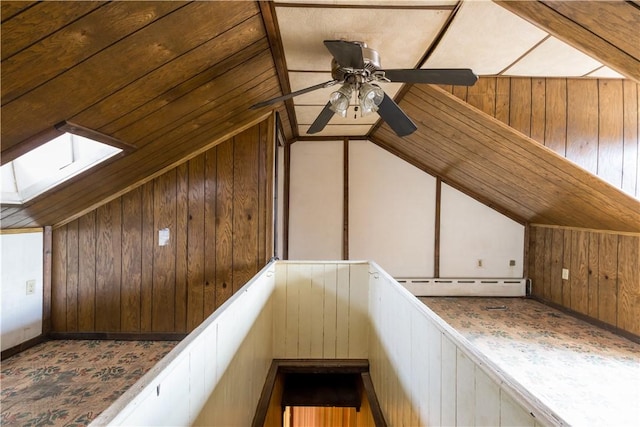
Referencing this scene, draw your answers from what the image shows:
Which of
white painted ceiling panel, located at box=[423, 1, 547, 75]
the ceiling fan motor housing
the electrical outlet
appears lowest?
the electrical outlet

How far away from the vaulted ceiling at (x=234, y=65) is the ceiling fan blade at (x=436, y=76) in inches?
12.2

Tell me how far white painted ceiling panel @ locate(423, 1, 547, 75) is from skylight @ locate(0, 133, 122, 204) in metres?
2.49

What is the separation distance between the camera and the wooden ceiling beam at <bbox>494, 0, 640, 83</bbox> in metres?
1.25

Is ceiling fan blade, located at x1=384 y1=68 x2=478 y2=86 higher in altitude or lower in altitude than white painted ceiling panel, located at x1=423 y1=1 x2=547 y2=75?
lower

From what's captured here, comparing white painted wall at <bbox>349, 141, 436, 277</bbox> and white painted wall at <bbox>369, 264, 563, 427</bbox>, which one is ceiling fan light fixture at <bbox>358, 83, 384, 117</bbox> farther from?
white painted wall at <bbox>349, 141, 436, 277</bbox>

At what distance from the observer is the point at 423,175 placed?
4684mm

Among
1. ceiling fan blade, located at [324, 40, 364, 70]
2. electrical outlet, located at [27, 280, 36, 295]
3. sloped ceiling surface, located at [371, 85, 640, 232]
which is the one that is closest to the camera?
ceiling fan blade, located at [324, 40, 364, 70]

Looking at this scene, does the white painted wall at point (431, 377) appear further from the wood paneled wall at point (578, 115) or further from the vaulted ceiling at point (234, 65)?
the wood paneled wall at point (578, 115)

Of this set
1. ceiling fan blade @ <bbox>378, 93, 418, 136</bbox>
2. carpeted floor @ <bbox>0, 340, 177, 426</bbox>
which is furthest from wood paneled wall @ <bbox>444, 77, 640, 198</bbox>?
carpeted floor @ <bbox>0, 340, 177, 426</bbox>

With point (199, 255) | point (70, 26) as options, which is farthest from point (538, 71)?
point (199, 255)

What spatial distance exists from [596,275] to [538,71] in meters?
2.84

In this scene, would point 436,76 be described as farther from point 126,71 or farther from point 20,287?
point 20,287

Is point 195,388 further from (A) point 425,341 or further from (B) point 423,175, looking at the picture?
(B) point 423,175

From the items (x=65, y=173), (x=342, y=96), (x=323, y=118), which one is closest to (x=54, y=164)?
(x=65, y=173)
